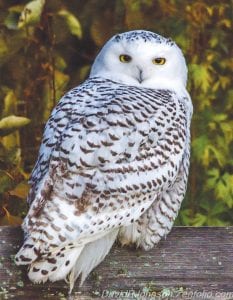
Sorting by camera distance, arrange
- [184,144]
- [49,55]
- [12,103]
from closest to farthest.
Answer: [184,144], [12,103], [49,55]

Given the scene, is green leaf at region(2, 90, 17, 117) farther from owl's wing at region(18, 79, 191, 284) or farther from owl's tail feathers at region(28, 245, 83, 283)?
owl's tail feathers at region(28, 245, 83, 283)

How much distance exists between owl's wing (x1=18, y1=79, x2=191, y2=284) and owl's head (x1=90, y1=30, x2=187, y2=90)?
101 millimetres

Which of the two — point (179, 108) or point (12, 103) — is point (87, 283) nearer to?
point (179, 108)

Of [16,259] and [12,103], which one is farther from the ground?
[16,259]

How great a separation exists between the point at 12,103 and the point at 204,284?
165 centimetres

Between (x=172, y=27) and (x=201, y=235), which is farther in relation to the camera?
(x=172, y=27)

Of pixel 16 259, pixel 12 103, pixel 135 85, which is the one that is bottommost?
pixel 12 103

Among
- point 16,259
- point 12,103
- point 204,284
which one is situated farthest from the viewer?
point 12,103

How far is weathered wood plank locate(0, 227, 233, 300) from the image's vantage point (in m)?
2.64

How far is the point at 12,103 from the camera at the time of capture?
4.16 meters

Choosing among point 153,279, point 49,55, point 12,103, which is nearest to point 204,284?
point 153,279

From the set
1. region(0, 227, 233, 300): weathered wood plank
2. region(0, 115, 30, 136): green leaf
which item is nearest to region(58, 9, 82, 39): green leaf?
region(0, 115, 30, 136): green leaf

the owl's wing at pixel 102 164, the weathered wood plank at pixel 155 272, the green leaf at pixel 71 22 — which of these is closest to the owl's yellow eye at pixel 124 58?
the owl's wing at pixel 102 164

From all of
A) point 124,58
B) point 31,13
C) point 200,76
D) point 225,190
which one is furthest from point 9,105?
point 124,58
